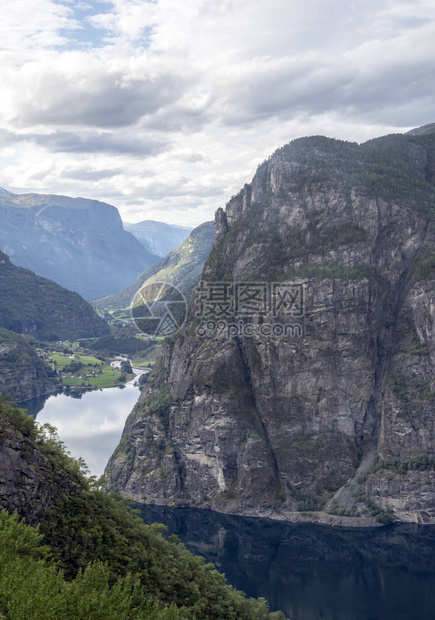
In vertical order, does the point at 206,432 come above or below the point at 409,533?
above

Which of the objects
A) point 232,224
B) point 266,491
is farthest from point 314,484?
point 232,224

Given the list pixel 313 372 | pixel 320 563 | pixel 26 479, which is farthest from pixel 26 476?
pixel 313 372

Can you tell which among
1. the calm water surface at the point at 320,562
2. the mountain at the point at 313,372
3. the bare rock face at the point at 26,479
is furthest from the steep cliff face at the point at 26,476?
the mountain at the point at 313,372

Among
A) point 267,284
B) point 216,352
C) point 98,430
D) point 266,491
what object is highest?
point 267,284

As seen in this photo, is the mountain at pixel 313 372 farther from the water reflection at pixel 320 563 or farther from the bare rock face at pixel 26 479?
the bare rock face at pixel 26 479

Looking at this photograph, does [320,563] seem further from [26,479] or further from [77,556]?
[26,479]

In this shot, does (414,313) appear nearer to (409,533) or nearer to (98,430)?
(409,533)

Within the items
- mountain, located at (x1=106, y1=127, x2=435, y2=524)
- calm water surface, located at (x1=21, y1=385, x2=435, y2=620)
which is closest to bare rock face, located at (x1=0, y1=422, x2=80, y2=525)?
calm water surface, located at (x1=21, y1=385, x2=435, y2=620)
